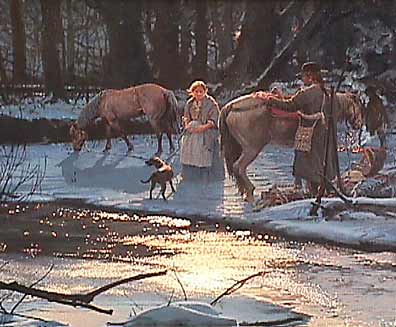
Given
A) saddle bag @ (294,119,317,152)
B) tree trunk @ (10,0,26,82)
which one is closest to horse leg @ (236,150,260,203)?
saddle bag @ (294,119,317,152)

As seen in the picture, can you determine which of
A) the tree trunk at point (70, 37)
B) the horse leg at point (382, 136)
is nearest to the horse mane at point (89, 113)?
the horse leg at point (382, 136)

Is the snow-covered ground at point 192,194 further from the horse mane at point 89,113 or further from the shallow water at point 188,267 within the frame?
the horse mane at point 89,113

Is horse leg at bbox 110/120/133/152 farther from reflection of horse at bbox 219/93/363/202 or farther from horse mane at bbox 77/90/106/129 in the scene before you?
reflection of horse at bbox 219/93/363/202

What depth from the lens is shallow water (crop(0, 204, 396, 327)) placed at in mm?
8305

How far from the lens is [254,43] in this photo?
1198 inches

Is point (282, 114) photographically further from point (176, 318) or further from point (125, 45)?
point (125, 45)

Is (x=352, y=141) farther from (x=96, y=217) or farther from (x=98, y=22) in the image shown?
(x=98, y=22)

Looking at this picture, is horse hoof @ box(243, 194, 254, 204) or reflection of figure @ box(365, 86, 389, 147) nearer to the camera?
horse hoof @ box(243, 194, 254, 204)

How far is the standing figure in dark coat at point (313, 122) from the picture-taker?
14.4 meters

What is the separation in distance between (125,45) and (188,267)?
893 inches

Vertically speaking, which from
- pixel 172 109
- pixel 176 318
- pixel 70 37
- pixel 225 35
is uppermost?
pixel 70 37

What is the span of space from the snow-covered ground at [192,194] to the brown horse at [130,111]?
0.37m

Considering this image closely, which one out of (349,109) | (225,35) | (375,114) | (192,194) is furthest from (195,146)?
(225,35)

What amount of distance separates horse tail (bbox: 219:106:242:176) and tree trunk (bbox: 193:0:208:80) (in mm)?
18275
